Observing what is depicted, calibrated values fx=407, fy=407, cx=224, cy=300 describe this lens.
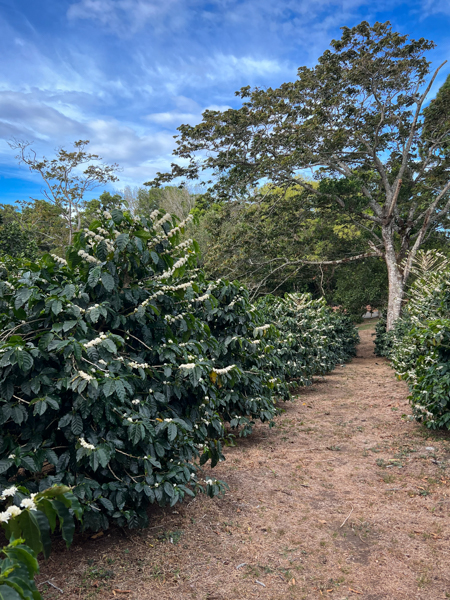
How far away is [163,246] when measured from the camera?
3.14m

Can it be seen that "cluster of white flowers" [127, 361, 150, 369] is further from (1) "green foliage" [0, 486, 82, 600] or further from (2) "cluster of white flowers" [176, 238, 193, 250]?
(1) "green foliage" [0, 486, 82, 600]

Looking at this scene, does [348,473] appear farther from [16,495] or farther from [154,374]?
[16,495]

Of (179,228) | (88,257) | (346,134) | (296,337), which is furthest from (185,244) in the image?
(346,134)

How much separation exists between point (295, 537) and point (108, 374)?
195 cm

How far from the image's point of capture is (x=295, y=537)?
123 inches

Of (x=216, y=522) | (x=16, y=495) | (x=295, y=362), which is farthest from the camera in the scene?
(x=295, y=362)

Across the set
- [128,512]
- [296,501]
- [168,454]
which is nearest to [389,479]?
[296,501]

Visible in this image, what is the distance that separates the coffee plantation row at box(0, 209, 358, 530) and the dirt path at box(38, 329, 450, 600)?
30 cm

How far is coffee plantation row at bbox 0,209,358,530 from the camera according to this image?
245cm

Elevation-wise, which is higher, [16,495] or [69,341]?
[69,341]

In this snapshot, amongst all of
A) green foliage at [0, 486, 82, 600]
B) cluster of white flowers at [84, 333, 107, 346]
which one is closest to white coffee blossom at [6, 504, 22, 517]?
green foliage at [0, 486, 82, 600]

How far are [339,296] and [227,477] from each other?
15214 mm

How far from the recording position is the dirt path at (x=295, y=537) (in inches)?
98.4

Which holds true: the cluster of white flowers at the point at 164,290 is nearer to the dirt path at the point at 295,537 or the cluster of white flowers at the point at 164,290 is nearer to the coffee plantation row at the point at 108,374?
the coffee plantation row at the point at 108,374
